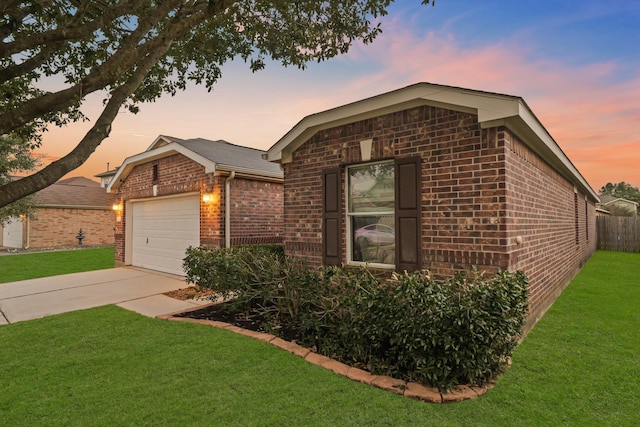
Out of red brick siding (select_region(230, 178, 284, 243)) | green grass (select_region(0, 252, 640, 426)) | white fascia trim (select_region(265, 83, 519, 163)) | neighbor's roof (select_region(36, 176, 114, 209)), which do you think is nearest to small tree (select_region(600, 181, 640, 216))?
red brick siding (select_region(230, 178, 284, 243))

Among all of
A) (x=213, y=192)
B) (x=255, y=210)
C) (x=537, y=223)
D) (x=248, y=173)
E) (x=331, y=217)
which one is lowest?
(x=537, y=223)

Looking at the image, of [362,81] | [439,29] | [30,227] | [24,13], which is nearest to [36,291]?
[24,13]

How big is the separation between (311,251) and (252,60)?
391 centimetres

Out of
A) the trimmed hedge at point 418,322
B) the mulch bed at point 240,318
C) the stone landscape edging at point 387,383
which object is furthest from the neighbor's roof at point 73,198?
the stone landscape edging at point 387,383

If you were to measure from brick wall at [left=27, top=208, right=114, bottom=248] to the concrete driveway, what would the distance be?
1471 centimetres

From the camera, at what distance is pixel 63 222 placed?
70.4 ft

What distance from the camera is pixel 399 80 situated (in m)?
9.96

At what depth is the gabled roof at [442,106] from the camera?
3.88m

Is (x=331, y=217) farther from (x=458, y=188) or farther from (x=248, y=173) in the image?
(x=248, y=173)

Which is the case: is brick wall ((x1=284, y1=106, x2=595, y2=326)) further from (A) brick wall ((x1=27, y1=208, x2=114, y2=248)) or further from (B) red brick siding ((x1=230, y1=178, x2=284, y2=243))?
(A) brick wall ((x1=27, y1=208, x2=114, y2=248))

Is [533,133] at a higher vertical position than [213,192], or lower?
higher

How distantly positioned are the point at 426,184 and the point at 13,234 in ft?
94.6

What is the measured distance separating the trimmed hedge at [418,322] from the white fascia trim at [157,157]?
523cm

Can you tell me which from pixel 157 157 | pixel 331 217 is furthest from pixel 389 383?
pixel 157 157
